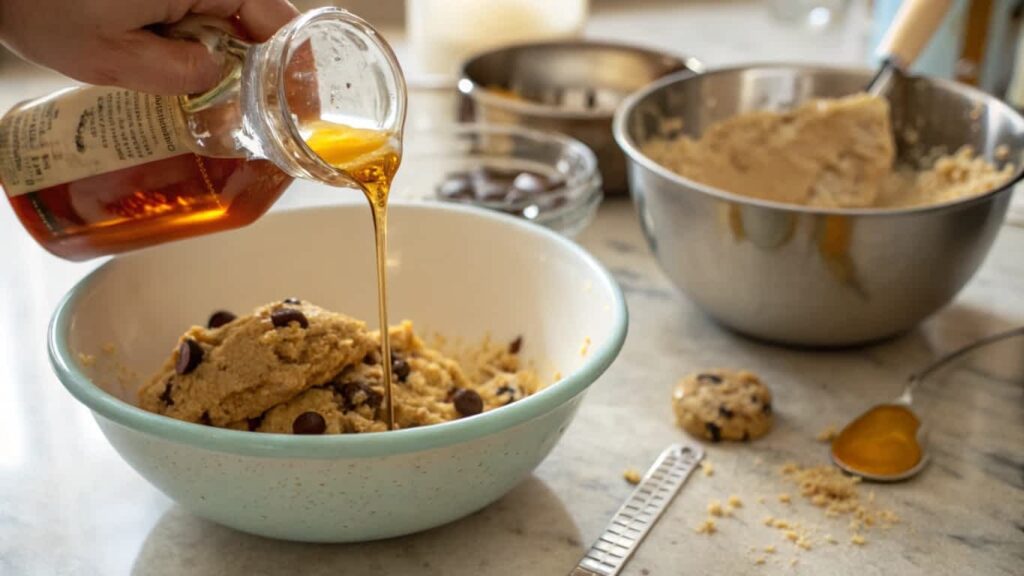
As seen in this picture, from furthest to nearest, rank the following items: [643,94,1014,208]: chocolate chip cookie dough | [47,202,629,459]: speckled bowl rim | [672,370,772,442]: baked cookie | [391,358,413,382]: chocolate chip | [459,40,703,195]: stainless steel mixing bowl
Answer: [459,40,703,195]: stainless steel mixing bowl
[643,94,1014,208]: chocolate chip cookie dough
[672,370,772,442]: baked cookie
[391,358,413,382]: chocolate chip
[47,202,629,459]: speckled bowl rim

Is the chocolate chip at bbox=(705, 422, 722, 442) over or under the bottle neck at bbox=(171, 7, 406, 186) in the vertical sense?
under

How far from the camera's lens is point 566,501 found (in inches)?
41.9

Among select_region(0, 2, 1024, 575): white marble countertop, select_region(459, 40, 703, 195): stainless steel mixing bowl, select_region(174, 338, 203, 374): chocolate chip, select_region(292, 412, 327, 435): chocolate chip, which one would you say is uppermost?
select_region(174, 338, 203, 374): chocolate chip

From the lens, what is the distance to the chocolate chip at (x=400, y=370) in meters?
1.04

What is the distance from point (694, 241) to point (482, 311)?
263 mm

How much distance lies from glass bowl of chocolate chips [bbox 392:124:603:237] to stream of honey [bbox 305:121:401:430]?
53cm

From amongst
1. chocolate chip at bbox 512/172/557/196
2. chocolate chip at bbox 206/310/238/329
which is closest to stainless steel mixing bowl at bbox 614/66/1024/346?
chocolate chip at bbox 512/172/557/196

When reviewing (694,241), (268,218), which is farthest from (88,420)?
(694,241)

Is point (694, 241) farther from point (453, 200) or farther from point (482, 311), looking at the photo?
point (453, 200)

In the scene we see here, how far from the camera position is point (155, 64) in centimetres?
88

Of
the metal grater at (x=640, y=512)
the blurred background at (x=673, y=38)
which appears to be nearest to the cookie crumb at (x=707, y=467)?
the metal grater at (x=640, y=512)

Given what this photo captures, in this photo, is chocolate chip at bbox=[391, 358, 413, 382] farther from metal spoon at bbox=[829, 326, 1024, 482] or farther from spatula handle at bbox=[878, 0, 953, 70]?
spatula handle at bbox=[878, 0, 953, 70]

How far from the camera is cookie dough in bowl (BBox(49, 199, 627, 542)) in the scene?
856mm

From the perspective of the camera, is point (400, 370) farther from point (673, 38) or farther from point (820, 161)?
point (673, 38)
